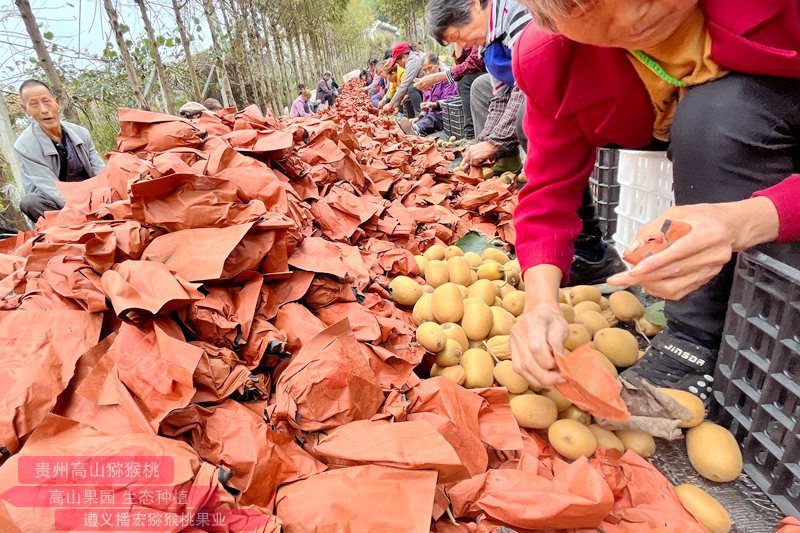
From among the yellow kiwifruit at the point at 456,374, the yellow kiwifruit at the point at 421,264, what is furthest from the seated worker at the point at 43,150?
the yellow kiwifruit at the point at 456,374

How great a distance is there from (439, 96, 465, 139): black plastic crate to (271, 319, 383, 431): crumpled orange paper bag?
4.62 metres

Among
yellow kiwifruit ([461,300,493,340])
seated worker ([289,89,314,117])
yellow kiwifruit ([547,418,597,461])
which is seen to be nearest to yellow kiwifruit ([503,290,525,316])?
yellow kiwifruit ([461,300,493,340])

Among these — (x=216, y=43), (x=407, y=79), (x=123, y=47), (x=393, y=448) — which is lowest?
(x=393, y=448)

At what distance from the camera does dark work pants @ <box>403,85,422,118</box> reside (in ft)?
30.0

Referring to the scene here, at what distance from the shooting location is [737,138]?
1.00 m

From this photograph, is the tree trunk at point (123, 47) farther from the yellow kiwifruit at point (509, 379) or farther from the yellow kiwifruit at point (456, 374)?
the yellow kiwifruit at point (509, 379)

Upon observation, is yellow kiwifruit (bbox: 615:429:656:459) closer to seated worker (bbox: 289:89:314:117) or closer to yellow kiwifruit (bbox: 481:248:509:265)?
yellow kiwifruit (bbox: 481:248:509:265)

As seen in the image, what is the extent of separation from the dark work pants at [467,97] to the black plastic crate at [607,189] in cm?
263

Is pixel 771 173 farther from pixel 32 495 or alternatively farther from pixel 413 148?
pixel 413 148

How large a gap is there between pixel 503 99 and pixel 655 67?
6.73ft

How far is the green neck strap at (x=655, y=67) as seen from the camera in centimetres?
106

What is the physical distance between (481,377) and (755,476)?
2.32 feet

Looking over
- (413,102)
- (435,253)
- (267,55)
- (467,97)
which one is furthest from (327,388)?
(267,55)

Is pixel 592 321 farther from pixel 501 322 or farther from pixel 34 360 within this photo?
pixel 34 360
